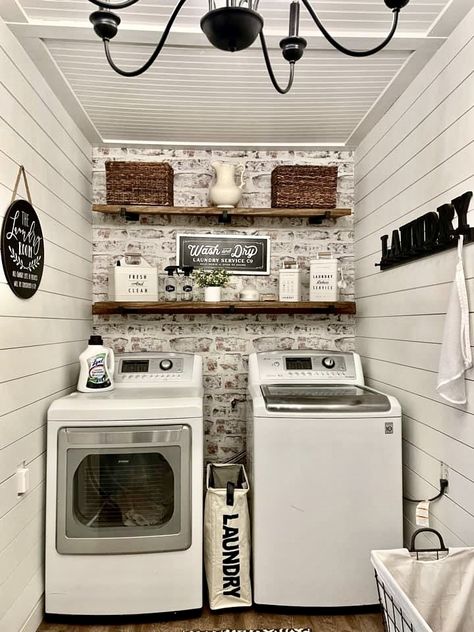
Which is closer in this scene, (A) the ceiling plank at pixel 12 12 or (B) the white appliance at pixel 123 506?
(A) the ceiling plank at pixel 12 12

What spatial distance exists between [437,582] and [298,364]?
142cm

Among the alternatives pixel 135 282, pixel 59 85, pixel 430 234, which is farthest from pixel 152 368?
pixel 430 234

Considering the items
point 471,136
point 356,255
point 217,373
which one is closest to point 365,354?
point 356,255

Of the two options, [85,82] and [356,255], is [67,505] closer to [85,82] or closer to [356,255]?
[85,82]

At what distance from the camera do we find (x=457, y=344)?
5.76ft

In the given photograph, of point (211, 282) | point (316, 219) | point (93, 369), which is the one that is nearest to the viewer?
point (93, 369)

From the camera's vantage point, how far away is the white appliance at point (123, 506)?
2248 millimetres

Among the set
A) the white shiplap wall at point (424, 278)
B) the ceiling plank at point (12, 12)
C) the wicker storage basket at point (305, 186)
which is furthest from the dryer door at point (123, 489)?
the ceiling plank at point (12, 12)

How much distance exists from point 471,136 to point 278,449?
4.87 feet

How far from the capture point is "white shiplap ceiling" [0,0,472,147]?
70.6 inches

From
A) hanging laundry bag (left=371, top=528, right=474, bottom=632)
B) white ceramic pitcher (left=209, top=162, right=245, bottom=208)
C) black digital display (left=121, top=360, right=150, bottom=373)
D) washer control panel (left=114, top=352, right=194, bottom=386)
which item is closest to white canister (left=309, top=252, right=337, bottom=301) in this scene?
white ceramic pitcher (left=209, top=162, right=245, bottom=208)

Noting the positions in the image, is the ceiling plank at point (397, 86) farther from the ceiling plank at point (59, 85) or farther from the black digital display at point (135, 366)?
the black digital display at point (135, 366)

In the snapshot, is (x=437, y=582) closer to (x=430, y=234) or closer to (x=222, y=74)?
(x=430, y=234)

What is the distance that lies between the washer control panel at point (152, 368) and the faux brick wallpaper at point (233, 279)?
275mm
